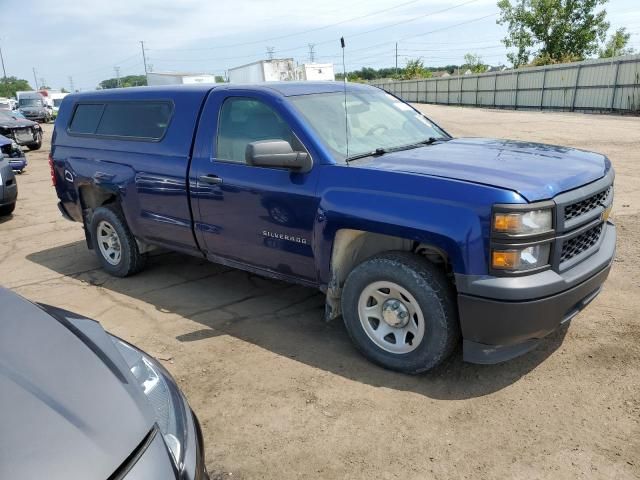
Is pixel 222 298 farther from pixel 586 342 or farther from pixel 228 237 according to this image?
pixel 586 342

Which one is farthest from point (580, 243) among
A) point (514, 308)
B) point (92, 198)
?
point (92, 198)

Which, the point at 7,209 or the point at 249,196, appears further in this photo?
the point at 7,209

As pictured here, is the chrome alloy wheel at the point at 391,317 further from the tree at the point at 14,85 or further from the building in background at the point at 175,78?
the tree at the point at 14,85

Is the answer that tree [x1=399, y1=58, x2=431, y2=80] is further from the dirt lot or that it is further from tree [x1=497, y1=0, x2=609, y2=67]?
the dirt lot

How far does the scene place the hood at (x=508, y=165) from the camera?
9.90 feet

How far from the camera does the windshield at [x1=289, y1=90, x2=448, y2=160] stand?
3.84 m

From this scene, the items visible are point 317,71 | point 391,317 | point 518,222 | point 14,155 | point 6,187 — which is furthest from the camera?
point 317,71

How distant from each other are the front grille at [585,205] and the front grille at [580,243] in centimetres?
14

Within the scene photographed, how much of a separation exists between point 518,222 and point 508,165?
61cm

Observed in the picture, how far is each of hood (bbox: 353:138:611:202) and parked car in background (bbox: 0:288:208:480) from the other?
200 cm

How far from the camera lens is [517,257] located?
9.55 ft

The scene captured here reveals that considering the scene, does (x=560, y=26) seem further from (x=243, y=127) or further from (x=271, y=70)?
(x=243, y=127)

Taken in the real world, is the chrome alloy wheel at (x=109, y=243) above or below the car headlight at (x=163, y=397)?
below

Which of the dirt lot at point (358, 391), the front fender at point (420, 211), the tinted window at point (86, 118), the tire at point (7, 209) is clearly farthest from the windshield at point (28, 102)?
the front fender at point (420, 211)
